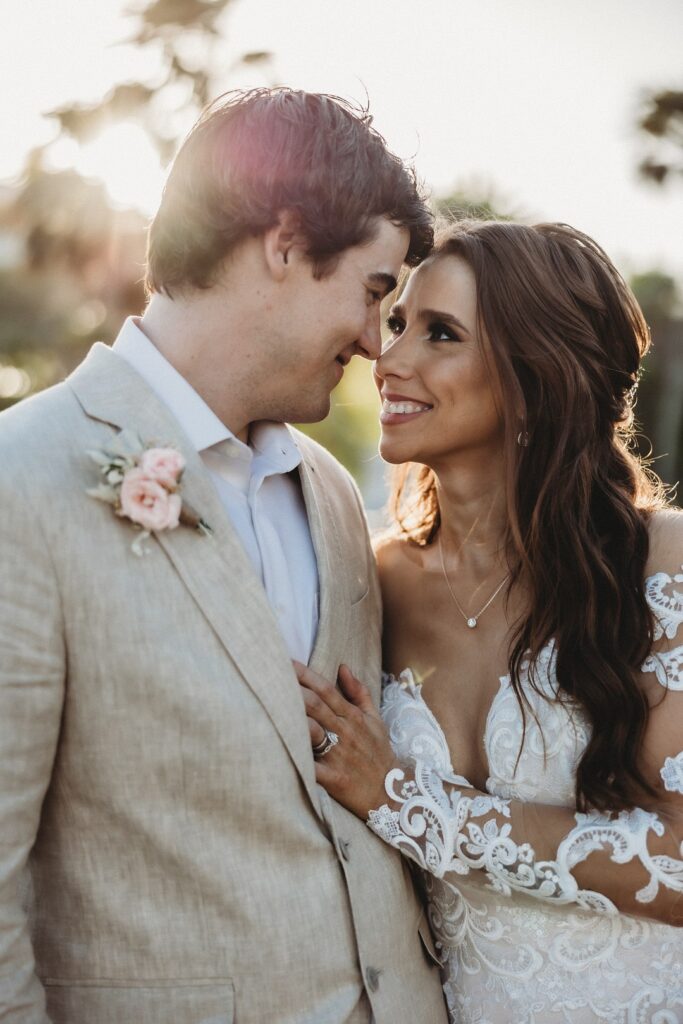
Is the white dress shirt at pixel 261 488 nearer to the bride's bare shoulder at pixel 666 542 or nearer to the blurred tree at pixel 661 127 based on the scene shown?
the bride's bare shoulder at pixel 666 542

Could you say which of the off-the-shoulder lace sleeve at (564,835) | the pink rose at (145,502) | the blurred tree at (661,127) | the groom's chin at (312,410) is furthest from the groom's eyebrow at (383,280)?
the blurred tree at (661,127)

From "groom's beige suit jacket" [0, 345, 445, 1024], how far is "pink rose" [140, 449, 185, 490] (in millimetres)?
103

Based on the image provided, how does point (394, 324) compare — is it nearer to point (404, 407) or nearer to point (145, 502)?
point (404, 407)

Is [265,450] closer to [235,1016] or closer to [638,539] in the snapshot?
[638,539]

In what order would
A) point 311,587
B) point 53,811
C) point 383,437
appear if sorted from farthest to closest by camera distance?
point 383,437, point 311,587, point 53,811

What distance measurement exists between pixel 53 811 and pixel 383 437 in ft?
5.18

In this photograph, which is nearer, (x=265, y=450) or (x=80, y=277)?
(x=265, y=450)

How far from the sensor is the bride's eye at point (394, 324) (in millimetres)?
3420

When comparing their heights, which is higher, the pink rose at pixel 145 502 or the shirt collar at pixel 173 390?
the shirt collar at pixel 173 390

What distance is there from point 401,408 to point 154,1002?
6.00 ft

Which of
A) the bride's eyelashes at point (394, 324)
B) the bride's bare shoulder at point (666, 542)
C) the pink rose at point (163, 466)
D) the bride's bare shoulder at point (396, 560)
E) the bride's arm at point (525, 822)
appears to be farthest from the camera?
the bride's bare shoulder at point (396, 560)

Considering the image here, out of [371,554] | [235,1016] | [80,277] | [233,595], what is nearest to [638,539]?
[371,554]

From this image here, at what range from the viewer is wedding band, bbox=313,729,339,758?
2590mm

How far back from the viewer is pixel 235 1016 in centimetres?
231
